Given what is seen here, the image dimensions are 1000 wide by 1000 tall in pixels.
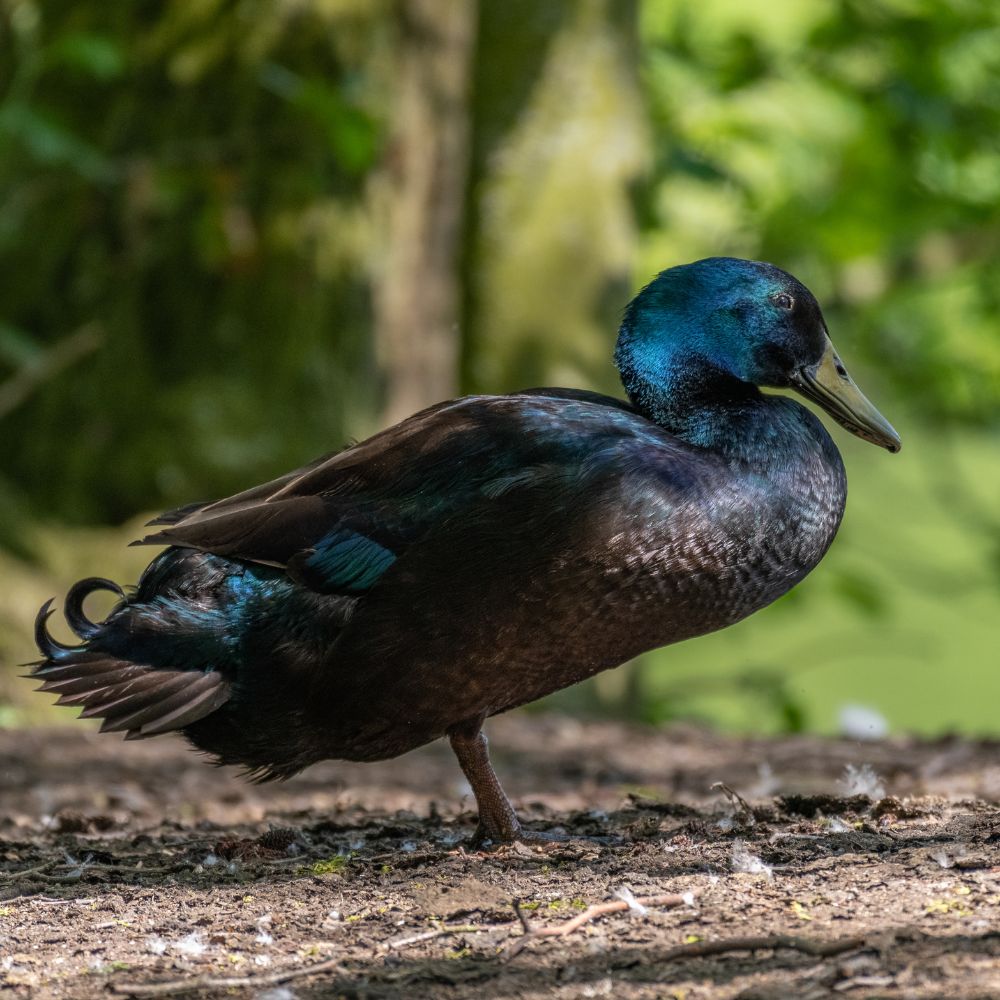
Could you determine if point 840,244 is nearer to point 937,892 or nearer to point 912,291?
point 912,291

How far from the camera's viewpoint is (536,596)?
11.4ft

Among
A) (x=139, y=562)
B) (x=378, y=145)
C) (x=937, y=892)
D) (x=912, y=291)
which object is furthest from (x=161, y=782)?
(x=912, y=291)

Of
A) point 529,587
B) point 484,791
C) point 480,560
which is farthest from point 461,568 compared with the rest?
point 484,791

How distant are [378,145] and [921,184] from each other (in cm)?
375

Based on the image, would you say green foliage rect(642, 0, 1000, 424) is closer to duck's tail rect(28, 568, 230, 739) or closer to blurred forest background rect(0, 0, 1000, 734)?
blurred forest background rect(0, 0, 1000, 734)

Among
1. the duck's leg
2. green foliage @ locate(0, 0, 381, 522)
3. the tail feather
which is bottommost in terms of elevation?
the duck's leg

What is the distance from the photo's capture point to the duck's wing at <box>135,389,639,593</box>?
3.60 m

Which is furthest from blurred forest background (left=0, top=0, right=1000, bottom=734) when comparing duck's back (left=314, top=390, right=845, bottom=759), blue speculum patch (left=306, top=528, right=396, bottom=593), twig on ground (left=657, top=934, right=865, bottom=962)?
twig on ground (left=657, top=934, right=865, bottom=962)

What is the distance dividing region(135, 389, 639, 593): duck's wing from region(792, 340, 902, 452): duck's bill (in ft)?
1.85

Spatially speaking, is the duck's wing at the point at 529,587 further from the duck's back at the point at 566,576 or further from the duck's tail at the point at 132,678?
the duck's tail at the point at 132,678

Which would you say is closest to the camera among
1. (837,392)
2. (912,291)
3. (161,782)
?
(837,392)

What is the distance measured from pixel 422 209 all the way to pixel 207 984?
16.6ft

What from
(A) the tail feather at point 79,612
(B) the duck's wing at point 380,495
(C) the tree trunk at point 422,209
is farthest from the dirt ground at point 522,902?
(C) the tree trunk at point 422,209

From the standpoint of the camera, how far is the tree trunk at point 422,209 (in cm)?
705
